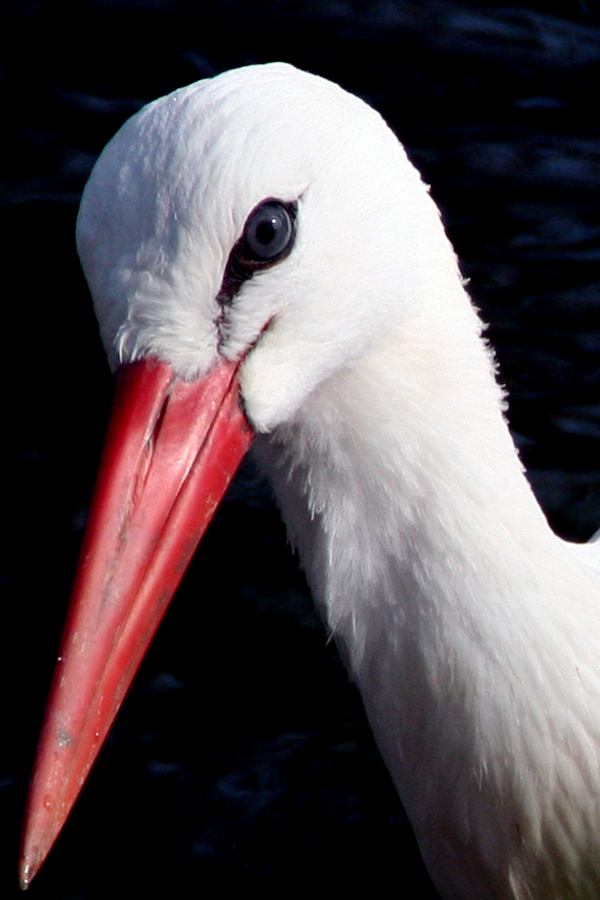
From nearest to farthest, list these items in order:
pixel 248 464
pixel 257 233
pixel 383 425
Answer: pixel 257 233 < pixel 383 425 < pixel 248 464

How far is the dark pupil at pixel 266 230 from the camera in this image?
7.98 feet

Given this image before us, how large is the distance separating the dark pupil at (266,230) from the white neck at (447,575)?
0.28m

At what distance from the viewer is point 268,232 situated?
2.44 m

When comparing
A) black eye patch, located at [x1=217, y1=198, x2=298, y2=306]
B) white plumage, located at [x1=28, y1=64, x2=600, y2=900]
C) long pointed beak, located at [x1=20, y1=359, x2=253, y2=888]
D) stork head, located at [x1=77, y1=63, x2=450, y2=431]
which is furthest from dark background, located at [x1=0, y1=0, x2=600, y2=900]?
black eye patch, located at [x1=217, y1=198, x2=298, y2=306]

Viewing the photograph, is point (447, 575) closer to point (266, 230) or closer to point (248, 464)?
point (266, 230)

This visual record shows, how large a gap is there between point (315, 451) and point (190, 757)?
193cm

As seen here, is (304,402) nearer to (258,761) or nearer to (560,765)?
(560,765)

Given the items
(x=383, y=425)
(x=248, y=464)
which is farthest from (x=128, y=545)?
(x=248, y=464)

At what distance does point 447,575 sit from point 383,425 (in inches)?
11.3

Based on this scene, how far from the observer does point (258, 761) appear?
169 inches

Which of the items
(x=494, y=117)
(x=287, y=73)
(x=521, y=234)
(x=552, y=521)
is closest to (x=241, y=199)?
(x=287, y=73)

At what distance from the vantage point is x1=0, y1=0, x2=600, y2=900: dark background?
416cm

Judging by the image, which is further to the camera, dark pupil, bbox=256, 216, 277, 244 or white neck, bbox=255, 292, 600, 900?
white neck, bbox=255, 292, 600, 900

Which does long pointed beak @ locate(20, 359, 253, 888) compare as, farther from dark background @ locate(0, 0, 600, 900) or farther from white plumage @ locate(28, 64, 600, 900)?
dark background @ locate(0, 0, 600, 900)
